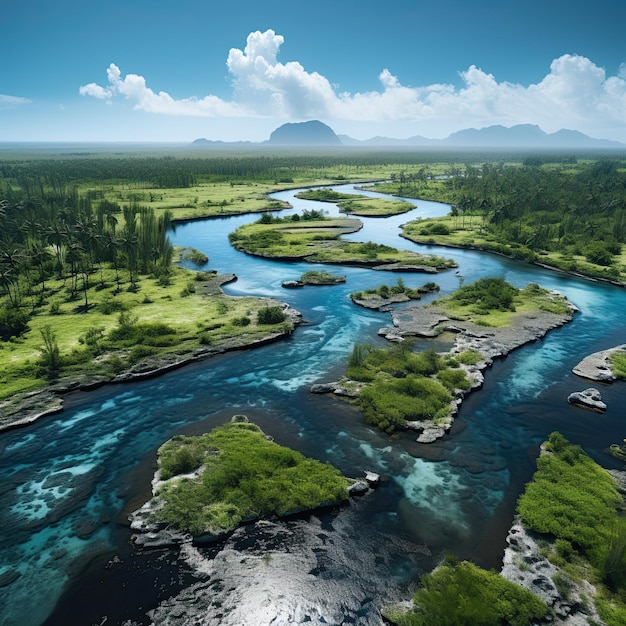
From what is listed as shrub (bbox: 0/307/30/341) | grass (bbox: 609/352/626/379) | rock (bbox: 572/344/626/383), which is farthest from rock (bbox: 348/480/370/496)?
shrub (bbox: 0/307/30/341)

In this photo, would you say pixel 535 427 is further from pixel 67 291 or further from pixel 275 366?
pixel 67 291

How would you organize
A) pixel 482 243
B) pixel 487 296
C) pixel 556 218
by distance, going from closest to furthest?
pixel 487 296
pixel 482 243
pixel 556 218

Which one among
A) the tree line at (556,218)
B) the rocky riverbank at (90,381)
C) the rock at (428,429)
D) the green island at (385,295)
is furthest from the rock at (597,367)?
the tree line at (556,218)

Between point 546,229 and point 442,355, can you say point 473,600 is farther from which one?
point 546,229

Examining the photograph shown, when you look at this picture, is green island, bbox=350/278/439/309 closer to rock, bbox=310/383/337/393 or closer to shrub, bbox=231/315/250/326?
shrub, bbox=231/315/250/326

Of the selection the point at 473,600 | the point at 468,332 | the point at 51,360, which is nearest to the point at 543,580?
the point at 473,600

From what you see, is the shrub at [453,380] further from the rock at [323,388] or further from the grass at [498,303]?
the grass at [498,303]

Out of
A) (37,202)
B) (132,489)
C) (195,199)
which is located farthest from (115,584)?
(195,199)
